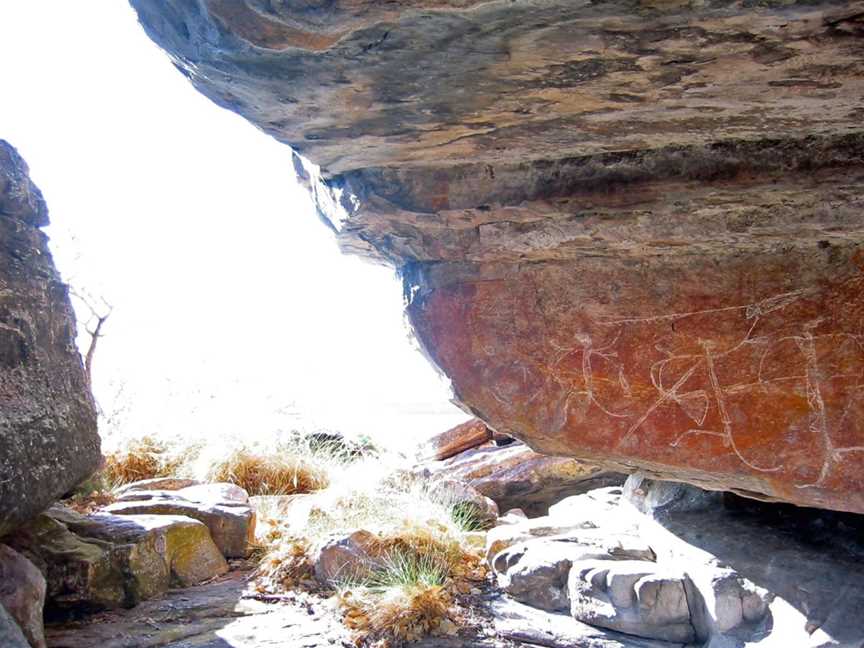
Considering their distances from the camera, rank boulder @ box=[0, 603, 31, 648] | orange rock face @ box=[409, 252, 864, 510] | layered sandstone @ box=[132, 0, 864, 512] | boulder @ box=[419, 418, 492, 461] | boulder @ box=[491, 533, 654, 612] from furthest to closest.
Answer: boulder @ box=[419, 418, 492, 461], boulder @ box=[491, 533, 654, 612], orange rock face @ box=[409, 252, 864, 510], boulder @ box=[0, 603, 31, 648], layered sandstone @ box=[132, 0, 864, 512]

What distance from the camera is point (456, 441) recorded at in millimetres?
7934

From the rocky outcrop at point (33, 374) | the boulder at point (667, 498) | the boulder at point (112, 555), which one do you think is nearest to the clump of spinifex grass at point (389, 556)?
the boulder at point (112, 555)

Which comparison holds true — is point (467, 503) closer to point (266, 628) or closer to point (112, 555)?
point (266, 628)

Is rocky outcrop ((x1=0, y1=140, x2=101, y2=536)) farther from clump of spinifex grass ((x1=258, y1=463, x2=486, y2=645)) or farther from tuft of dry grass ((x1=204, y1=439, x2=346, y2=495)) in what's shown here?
tuft of dry grass ((x1=204, y1=439, x2=346, y2=495))

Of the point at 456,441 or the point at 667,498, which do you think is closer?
the point at 667,498

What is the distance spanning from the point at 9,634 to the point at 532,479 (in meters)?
4.72

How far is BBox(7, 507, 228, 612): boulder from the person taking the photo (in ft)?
13.4

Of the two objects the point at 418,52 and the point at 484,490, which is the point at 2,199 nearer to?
the point at 418,52

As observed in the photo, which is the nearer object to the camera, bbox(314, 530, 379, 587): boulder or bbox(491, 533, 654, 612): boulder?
bbox(491, 533, 654, 612): boulder

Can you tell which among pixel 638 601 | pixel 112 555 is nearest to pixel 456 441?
pixel 112 555

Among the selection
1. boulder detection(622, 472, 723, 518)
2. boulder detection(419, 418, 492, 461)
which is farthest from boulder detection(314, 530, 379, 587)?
boulder detection(419, 418, 492, 461)

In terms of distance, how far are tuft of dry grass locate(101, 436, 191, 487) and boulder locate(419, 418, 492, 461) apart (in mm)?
2481

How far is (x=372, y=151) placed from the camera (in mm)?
2732

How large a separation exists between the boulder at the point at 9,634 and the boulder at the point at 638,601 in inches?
100
